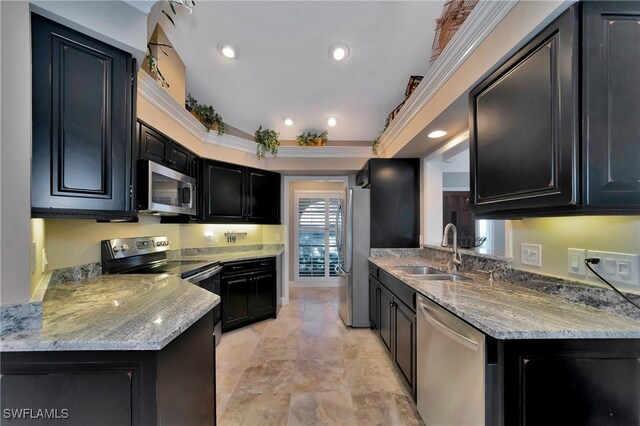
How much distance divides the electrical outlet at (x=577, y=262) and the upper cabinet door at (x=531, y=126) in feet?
1.34

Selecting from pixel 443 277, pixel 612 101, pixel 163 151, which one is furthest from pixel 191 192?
pixel 612 101

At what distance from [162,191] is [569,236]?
9.35ft

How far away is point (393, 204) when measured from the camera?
3328 millimetres

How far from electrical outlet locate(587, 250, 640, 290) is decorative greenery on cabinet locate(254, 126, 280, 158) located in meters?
3.39

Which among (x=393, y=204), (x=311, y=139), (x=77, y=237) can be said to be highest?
(x=311, y=139)

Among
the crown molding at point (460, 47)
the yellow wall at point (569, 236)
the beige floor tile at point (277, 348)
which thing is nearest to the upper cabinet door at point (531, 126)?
the crown molding at point (460, 47)

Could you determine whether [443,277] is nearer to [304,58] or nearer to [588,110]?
[588,110]

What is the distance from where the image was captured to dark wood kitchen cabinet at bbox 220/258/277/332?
10.2 feet

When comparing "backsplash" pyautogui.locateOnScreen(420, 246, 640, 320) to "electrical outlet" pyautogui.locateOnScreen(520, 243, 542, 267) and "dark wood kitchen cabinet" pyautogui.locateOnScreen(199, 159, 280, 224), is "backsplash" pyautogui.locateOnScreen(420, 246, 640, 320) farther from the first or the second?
"dark wood kitchen cabinet" pyautogui.locateOnScreen(199, 159, 280, 224)

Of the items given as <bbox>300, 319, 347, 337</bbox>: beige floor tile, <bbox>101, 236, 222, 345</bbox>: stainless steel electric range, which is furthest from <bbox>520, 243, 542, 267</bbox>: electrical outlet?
<bbox>101, 236, 222, 345</bbox>: stainless steel electric range

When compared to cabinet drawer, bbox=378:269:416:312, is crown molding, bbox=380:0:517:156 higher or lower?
higher

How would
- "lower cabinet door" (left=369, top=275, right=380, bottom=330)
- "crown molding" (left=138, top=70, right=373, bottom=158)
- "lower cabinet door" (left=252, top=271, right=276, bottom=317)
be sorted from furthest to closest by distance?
"lower cabinet door" (left=252, top=271, right=276, bottom=317), "lower cabinet door" (left=369, top=275, right=380, bottom=330), "crown molding" (left=138, top=70, right=373, bottom=158)

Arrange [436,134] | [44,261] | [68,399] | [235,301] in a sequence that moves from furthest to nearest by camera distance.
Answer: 1. [235,301]
2. [436,134]
3. [44,261]
4. [68,399]

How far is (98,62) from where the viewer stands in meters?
1.34
